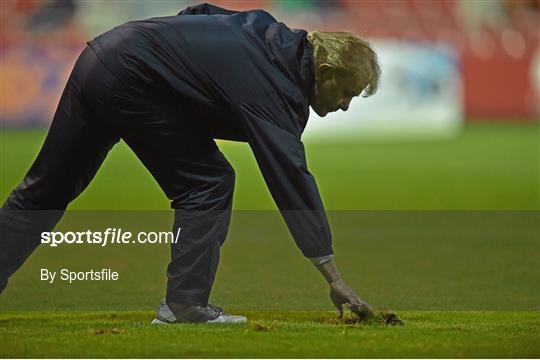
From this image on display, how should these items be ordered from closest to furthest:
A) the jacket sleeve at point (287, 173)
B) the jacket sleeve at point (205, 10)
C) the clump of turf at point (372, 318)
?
the jacket sleeve at point (287, 173)
the clump of turf at point (372, 318)
the jacket sleeve at point (205, 10)

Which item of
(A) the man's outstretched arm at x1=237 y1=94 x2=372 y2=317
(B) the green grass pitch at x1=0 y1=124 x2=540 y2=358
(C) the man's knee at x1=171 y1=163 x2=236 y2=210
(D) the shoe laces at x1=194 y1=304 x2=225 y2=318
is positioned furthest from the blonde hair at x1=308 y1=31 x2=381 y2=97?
(D) the shoe laces at x1=194 y1=304 x2=225 y2=318

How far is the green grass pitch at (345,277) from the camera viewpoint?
4.96m

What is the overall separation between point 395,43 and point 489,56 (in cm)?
339

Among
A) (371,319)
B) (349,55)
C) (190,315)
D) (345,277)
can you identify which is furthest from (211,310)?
(345,277)

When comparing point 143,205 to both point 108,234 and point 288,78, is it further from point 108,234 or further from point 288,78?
point 288,78

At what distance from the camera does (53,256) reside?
795 cm

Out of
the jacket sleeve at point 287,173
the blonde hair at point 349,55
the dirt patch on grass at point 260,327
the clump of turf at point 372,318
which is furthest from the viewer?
the dirt patch on grass at point 260,327

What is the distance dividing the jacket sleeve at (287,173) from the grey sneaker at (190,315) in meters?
0.70

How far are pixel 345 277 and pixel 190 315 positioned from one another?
2.02 meters

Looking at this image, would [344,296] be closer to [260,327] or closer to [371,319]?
[371,319]

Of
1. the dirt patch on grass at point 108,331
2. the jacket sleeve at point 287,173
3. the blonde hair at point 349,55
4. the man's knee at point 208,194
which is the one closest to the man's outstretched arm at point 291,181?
the jacket sleeve at point 287,173

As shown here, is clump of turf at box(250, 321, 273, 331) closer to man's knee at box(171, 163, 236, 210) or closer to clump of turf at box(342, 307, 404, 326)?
clump of turf at box(342, 307, 404, 326)

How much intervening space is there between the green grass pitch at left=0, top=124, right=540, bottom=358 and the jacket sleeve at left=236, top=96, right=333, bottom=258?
0.46m

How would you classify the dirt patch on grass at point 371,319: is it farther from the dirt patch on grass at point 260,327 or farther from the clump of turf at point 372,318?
the dirt patch on grass at point 260,327
